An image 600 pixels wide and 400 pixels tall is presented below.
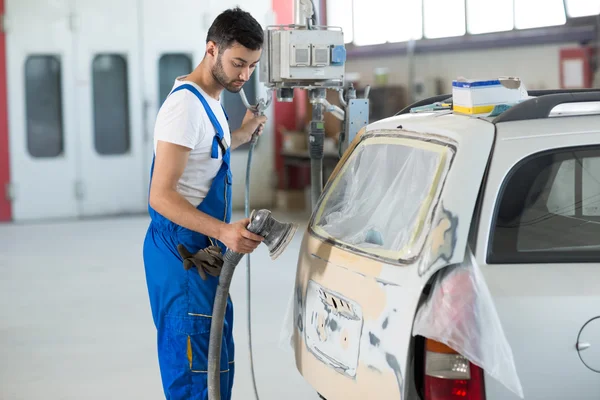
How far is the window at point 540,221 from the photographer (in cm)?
202

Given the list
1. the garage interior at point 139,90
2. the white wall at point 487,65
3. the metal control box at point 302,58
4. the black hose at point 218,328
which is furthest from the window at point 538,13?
the black hose at point 218,328

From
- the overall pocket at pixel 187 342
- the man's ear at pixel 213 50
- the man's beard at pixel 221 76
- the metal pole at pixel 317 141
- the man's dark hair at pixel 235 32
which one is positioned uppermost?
the man's dark hair at pixel 235 32

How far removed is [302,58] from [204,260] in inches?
41.7

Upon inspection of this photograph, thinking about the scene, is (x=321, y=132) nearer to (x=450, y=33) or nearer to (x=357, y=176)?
(x=357, y=176)

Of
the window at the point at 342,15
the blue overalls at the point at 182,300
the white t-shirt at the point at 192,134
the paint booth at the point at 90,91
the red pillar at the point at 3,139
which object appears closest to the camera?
the white t-shirt at the point at 192,134

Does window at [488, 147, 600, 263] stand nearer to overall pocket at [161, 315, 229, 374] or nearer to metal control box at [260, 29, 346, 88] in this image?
overall pocket at [161, 315, 229, 374]

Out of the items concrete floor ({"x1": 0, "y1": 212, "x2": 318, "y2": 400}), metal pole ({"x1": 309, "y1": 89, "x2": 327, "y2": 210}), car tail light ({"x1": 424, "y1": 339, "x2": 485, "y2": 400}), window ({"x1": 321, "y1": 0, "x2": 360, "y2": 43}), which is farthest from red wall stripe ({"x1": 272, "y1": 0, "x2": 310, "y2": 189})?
car tail light ({"x1": 424, "y1": 339, "x2": 485, "y2": 400})

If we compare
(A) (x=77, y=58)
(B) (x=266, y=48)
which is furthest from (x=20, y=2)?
(B) (x=266, y=48)

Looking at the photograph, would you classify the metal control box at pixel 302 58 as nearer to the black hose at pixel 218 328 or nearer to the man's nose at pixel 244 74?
the man's nose at pixel 244 74

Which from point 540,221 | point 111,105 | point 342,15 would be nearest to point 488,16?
point 342,15

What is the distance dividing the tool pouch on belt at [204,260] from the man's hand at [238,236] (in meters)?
0.20

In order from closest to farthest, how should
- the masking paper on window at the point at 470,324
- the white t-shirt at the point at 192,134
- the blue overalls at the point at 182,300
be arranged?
the masking paper on window at the point at 470,324
the white t-shirt at the point at 192,134
the blue overalls at the point at 182,300

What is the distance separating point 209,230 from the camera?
243 centimetres

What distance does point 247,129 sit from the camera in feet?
10.6
